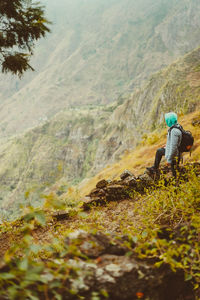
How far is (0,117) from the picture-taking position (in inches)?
7032

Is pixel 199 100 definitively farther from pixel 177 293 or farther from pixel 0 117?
pixel 0 117

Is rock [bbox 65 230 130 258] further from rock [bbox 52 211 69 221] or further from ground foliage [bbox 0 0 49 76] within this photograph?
ground foliage [bbox 0 0 49 76]

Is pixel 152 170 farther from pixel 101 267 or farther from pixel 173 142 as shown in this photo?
pixel 101 267

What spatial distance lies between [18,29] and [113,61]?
175300 millimetres

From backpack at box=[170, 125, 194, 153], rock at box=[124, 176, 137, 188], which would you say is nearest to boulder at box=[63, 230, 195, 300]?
backpack at box=[170, 125, 194, 153]

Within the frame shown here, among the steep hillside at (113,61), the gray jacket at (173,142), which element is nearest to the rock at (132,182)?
the gray jacket at (173,142)

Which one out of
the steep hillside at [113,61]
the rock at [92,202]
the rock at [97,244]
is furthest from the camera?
the steep hillside at [113,61]

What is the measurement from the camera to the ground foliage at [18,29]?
4.50m

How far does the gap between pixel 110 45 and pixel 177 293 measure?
197 metres

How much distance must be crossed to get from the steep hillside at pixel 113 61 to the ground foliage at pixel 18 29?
459 feet

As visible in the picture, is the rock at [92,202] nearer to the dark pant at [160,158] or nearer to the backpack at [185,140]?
the dark pant at [160,158]

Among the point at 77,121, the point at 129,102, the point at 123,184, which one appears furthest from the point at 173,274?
the point at 77,121

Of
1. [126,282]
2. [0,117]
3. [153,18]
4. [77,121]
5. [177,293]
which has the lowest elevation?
[177,293]

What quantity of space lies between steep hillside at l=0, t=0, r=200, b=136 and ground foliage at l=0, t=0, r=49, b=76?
139856mm
